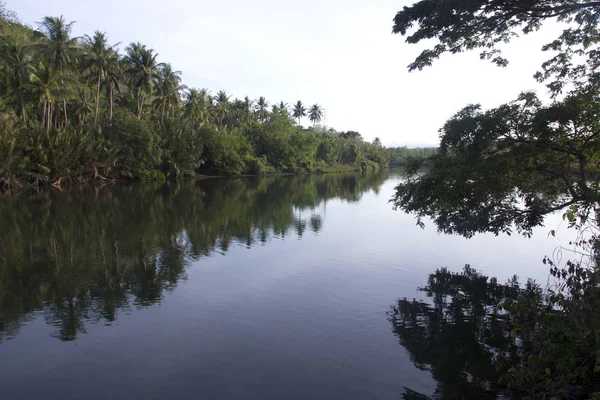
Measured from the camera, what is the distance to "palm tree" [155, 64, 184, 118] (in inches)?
2119

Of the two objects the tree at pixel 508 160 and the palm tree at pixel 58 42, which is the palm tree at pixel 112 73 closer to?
the palm tree at pixel 58 42

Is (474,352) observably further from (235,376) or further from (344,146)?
(344,146)

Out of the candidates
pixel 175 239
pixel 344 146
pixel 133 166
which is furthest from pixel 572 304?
pixel 344 146

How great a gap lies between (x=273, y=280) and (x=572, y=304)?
29.8 feet

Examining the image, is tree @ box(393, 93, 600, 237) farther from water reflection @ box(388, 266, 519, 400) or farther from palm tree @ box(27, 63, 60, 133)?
palm tree @ box(27, 63, 60, 133)

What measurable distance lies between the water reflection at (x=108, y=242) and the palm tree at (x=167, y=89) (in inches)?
891

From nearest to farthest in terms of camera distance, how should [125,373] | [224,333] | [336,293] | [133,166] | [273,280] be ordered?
[125,373] → [224,333] → [336,293] → [273,280] → [133,166]

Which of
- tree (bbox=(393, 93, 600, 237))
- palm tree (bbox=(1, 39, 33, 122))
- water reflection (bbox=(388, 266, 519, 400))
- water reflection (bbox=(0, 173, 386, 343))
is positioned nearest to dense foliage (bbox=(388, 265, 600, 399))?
water reflection (bbox=(388, 266, 519, 400))

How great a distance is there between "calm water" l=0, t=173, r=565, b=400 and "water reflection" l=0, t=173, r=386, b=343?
80mm

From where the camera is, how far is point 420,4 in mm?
8609

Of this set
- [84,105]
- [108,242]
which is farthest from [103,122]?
[108,242]

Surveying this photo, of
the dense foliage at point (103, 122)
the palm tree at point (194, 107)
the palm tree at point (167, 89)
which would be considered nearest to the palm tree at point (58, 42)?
the dense foliage at point (103, 122)

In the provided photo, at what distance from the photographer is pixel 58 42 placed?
137 feet

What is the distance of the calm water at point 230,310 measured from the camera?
772 cm
